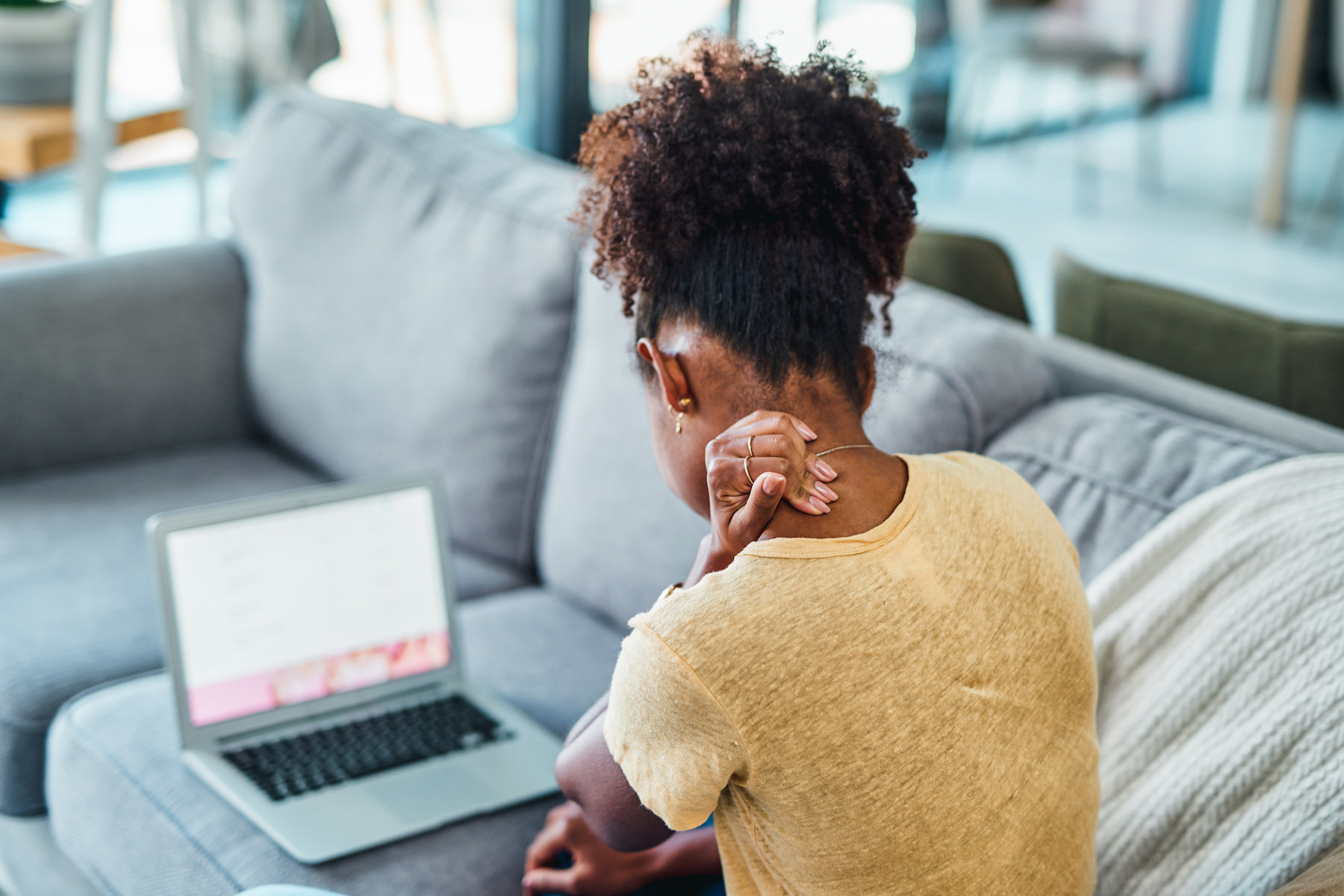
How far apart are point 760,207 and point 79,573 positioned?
1.22 meters

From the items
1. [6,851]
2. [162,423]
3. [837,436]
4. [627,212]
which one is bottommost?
[6,851]

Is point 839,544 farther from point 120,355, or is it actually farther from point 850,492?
point 120,355

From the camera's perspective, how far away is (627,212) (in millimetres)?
848

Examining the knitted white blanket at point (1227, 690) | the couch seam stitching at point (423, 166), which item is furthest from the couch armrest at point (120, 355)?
the knitted white blanket at point (1227, 690)

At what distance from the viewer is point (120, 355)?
197 cm

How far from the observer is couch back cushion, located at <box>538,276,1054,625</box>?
4.14ft

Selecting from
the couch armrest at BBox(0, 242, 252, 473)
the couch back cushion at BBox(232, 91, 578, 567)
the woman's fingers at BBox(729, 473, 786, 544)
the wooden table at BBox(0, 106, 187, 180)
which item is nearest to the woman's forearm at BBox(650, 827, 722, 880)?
the woman's fingers at BBox(729, 473, 786, 544)

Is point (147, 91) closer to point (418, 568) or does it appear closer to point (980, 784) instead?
point (418, 568)

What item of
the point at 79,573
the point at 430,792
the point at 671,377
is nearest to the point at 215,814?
the point at 430,792

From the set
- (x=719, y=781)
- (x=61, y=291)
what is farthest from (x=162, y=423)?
(x=719, y=781)

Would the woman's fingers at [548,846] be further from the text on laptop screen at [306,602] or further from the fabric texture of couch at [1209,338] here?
the fabric texture of couch at [1209,338]

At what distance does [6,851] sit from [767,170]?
128 centimetres

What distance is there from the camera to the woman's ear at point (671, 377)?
83cm

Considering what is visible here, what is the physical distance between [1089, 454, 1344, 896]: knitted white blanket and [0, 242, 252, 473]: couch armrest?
1533mm
